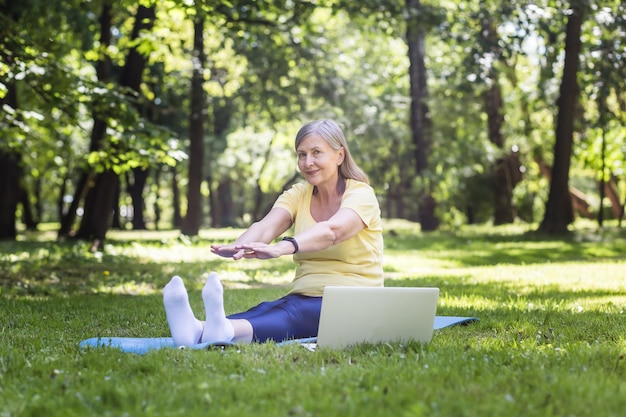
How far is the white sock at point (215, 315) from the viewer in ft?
15.3

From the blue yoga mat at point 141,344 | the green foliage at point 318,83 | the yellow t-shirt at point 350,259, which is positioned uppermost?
the green foliage at point 318,83

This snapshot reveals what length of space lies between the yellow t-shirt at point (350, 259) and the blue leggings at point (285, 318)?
11 cm

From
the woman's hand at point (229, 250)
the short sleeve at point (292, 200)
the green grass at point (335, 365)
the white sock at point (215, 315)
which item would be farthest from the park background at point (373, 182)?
the short sleeve at point (292, 200)

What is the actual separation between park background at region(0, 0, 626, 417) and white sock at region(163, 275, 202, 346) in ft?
1.09

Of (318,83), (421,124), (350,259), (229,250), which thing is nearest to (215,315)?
(229,250)

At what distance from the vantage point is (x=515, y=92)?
78.1 ft

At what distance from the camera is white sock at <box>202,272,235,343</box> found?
466cm

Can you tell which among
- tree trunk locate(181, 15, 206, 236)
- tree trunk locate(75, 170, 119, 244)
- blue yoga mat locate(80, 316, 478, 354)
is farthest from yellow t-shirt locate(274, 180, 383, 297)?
tree trunk locate(181, 15, 206, 236)

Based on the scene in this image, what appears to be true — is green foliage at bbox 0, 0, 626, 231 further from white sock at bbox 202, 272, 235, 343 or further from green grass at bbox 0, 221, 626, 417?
white sock at bbox 202, 272, 235, 343

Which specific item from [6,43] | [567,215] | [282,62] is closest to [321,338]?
[6,43]

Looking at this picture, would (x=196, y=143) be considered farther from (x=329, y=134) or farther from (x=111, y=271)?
(x=329, y=134)

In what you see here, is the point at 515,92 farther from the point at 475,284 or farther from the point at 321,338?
the point at 321,338

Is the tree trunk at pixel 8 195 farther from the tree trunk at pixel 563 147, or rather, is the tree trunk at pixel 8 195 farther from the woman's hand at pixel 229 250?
the woman's hand at pixel 229 250

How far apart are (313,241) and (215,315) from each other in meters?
0.72
